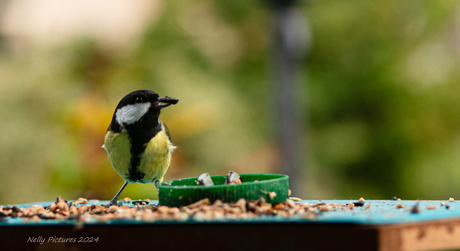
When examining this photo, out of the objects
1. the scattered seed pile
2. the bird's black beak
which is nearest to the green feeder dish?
the scattered seed pile

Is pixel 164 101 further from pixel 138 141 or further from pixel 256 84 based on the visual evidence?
pixel 256 84

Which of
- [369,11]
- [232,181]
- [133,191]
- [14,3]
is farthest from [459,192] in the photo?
[14,3]

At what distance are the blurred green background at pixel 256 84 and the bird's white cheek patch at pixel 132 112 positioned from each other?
2.87m

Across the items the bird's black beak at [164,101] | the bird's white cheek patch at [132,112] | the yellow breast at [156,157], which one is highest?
the bird's black beak at [164,101]

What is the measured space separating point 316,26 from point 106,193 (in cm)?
440

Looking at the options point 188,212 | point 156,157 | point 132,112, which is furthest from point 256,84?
point 188,212

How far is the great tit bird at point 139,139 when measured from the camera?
9.50 ft

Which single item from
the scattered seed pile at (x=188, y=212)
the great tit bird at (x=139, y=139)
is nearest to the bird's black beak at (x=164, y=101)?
the great tit bird at (x=139, y=139)

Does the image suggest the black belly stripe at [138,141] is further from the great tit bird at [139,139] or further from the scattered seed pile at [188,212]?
the scattered seed pile at [188,212]

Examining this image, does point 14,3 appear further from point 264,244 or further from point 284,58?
point 264,244

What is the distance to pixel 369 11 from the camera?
7.44 m

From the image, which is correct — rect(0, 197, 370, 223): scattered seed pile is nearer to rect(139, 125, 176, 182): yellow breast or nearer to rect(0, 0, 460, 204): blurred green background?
rect(139, 125, 176, 182): yellow breast

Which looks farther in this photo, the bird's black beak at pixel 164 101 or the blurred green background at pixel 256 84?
the blurred green background at pixel 256 84

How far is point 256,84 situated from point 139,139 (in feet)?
16.4
